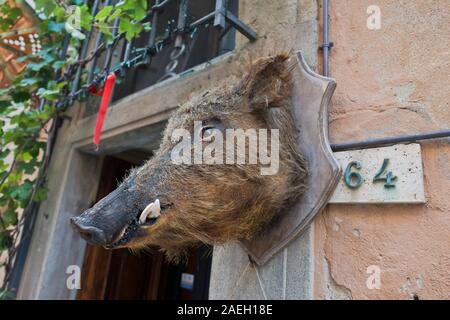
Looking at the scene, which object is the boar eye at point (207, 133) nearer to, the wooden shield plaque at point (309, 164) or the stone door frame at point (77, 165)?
the wooden shield plaque at point (309, 164)

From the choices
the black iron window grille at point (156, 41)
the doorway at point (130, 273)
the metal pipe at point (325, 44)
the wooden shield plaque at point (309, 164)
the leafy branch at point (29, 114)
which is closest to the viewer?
the wooden shield plaque at point (309, 164)

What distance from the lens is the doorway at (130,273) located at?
8.04 ft

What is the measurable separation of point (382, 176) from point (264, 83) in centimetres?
47

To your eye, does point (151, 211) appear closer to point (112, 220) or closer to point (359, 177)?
point (112, 220)

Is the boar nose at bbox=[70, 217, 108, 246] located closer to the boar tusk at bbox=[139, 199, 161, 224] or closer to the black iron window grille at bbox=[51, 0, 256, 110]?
the boar tusk at bbox=[139, 199, 161, 224]

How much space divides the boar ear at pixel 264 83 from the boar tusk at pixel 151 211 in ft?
1.45

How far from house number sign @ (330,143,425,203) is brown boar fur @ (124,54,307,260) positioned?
0.15 meters

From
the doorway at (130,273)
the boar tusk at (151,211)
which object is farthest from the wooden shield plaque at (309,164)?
the doorway at (130,273)

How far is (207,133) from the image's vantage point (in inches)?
41.3

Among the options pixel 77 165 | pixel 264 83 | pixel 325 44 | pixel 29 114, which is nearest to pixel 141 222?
pixel 264 83

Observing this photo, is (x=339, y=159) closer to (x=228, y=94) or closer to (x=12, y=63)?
(x=228, y=94)

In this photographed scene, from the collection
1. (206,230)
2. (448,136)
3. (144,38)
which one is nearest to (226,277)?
(206,230)

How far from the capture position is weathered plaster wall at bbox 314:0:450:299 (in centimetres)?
98

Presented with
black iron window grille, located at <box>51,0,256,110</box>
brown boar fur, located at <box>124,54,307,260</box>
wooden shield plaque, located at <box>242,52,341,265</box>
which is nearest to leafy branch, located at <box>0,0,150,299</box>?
black iron window grille, located at <box>51,0,256,110</box>
